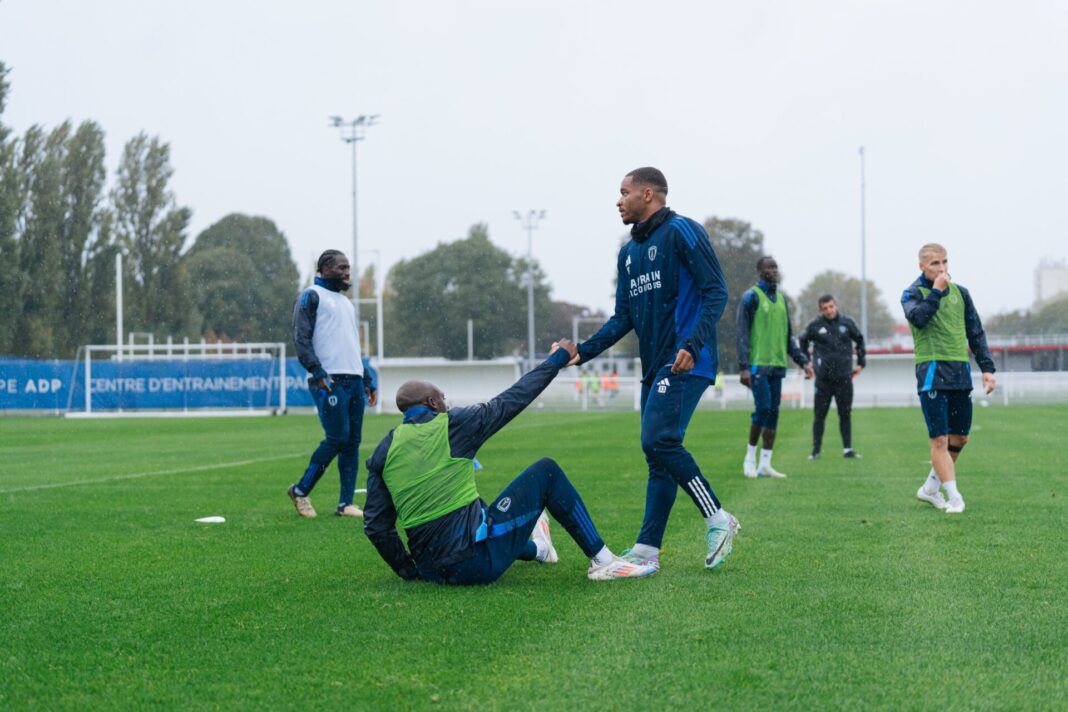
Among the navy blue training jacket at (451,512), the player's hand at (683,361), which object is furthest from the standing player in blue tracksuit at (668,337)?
the navy blue training jacket at (451,512)

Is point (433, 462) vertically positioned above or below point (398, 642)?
above

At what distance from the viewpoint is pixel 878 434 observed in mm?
19828

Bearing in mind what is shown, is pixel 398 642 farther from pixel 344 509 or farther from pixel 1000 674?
pixel 344 509

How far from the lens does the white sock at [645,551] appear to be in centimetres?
591

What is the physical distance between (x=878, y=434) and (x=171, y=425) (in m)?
16.6

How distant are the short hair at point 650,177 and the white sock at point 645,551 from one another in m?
1.72

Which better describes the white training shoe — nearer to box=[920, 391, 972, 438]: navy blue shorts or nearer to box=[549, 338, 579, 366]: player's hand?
box=[920, 391, 972, 438]: navy blue shorts

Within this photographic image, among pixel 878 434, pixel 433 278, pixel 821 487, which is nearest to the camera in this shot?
pixel 821 487

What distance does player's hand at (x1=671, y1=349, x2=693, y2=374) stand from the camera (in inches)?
227

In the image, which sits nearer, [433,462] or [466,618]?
[466,618]

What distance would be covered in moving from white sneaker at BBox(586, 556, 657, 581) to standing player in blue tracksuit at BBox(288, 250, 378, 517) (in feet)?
10.9

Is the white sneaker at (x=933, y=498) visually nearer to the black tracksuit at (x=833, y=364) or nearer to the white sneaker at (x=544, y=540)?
the white sneaker at (x=544, y=540)

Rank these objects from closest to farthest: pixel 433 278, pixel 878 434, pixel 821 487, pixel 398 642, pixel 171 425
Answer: pixel 398 642 < pixel 821 487 < pixel 878 434 < pixel 171 425 < pixel 433 278

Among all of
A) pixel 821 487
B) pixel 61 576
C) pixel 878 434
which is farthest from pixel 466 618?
pixel 878 434
